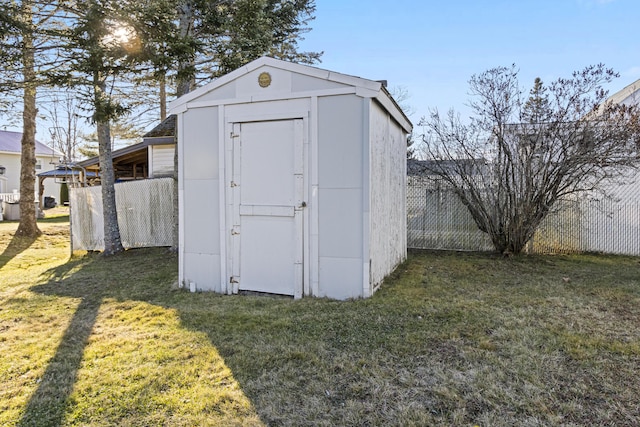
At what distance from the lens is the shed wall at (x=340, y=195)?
4.43 metres

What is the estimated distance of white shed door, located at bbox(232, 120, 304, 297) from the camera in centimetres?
465

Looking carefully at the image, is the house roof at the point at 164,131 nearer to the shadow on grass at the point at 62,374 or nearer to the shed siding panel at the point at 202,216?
the shed siding panel at the point at 202,216

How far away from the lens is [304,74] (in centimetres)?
457

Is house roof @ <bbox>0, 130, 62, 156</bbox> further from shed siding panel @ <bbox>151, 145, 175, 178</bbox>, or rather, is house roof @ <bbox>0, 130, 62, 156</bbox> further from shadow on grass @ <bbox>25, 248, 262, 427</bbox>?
shadow on grass @ <bbox>25, 248, 262, 427</bbox>

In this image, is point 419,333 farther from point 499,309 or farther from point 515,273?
point 515,273

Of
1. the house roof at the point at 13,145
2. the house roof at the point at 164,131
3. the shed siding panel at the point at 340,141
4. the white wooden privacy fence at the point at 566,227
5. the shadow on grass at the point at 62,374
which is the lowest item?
the shadow on grass at the point at 62,374

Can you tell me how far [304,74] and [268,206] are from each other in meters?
1.60

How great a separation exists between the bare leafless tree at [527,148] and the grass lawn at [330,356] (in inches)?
77.9

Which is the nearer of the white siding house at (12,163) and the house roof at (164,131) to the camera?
the house roof at (164,131)

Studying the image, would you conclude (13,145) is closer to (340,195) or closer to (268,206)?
(268,206)

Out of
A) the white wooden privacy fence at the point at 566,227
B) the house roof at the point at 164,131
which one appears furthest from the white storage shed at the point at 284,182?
the house roof at the point at 164,131

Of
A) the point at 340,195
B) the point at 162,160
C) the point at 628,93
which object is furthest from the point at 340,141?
the point at 628,93

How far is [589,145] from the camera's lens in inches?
247

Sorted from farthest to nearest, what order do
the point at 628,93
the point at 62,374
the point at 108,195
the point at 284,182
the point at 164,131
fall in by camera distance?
the point at 164,131
the point at 628,93
the point at 108,195
the point at 284,182
the point at 62,374
